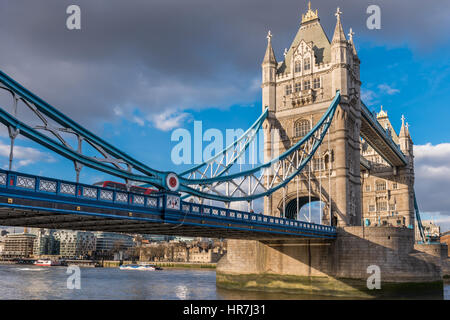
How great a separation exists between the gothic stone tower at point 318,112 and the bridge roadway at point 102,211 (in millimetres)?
15355

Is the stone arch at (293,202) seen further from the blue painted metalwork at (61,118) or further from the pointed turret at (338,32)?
the blue painted metalwork at (61,118)

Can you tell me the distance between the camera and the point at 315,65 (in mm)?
49188

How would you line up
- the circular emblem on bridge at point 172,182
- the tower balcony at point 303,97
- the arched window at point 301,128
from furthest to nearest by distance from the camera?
the arched window at point 301,128 → the tower balcony at point 303,97 → the circular emblem on bridge at point 172,182

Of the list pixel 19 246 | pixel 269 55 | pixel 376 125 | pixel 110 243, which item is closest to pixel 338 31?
pixel 269 55

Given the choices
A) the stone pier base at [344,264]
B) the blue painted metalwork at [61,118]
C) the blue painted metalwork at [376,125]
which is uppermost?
the blue painted metalwork at [376,125]

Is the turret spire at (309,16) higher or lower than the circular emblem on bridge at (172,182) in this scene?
higher

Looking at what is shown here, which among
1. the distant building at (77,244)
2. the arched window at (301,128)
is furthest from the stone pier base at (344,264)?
the distant building at (77,244)

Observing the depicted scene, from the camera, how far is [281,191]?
48.3m

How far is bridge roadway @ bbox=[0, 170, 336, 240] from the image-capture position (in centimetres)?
1727

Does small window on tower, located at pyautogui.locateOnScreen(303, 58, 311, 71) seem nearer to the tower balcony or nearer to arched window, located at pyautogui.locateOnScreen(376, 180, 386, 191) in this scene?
the tower balcony

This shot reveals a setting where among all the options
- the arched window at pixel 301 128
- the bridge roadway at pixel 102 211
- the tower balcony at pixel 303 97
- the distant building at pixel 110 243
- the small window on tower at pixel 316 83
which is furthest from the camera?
the distant building at pixel 110 243

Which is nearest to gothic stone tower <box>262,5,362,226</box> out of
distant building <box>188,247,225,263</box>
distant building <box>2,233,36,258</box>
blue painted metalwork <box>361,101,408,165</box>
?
blue painted metalwork <box>361,101,408,165</box>

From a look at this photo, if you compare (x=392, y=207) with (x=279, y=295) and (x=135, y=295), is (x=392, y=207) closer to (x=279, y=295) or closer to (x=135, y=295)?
(x=279, y=295)

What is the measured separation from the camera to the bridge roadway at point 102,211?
17266 millimetres
